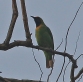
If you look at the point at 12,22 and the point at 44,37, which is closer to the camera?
the point at 12,22

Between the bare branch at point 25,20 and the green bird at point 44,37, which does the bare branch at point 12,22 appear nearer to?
the bare branch at point 25,20

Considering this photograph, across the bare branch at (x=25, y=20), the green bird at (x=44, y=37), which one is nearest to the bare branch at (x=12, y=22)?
the bare branch at (x=25, y=20)

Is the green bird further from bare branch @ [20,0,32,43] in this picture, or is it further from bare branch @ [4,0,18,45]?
bare branch @ [4,0,18,45]

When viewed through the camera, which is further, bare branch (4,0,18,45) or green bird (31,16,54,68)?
green bird (31,16,54,68)

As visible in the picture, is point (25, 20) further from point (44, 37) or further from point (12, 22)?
point (44, 37)

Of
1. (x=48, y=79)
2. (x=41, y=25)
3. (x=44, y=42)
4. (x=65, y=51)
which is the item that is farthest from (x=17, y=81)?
(x=41, y=25)

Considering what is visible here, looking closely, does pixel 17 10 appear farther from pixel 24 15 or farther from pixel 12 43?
pixel 12 43

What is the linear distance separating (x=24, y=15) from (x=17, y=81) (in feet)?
2.56

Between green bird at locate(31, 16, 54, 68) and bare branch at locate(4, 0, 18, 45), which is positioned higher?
bare branch at locate(4, 0, 18, 45)

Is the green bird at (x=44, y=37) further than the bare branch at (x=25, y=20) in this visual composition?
Yes

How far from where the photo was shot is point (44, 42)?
691 cm

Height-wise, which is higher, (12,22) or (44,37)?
(12,22)

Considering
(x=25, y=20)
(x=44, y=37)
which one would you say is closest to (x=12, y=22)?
(x=25, y=20)

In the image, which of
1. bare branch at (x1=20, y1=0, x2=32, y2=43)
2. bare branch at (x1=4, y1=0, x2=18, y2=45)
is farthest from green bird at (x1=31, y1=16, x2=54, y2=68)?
bare branch at (x1=4, y1=0, x2=18, y2=45)
